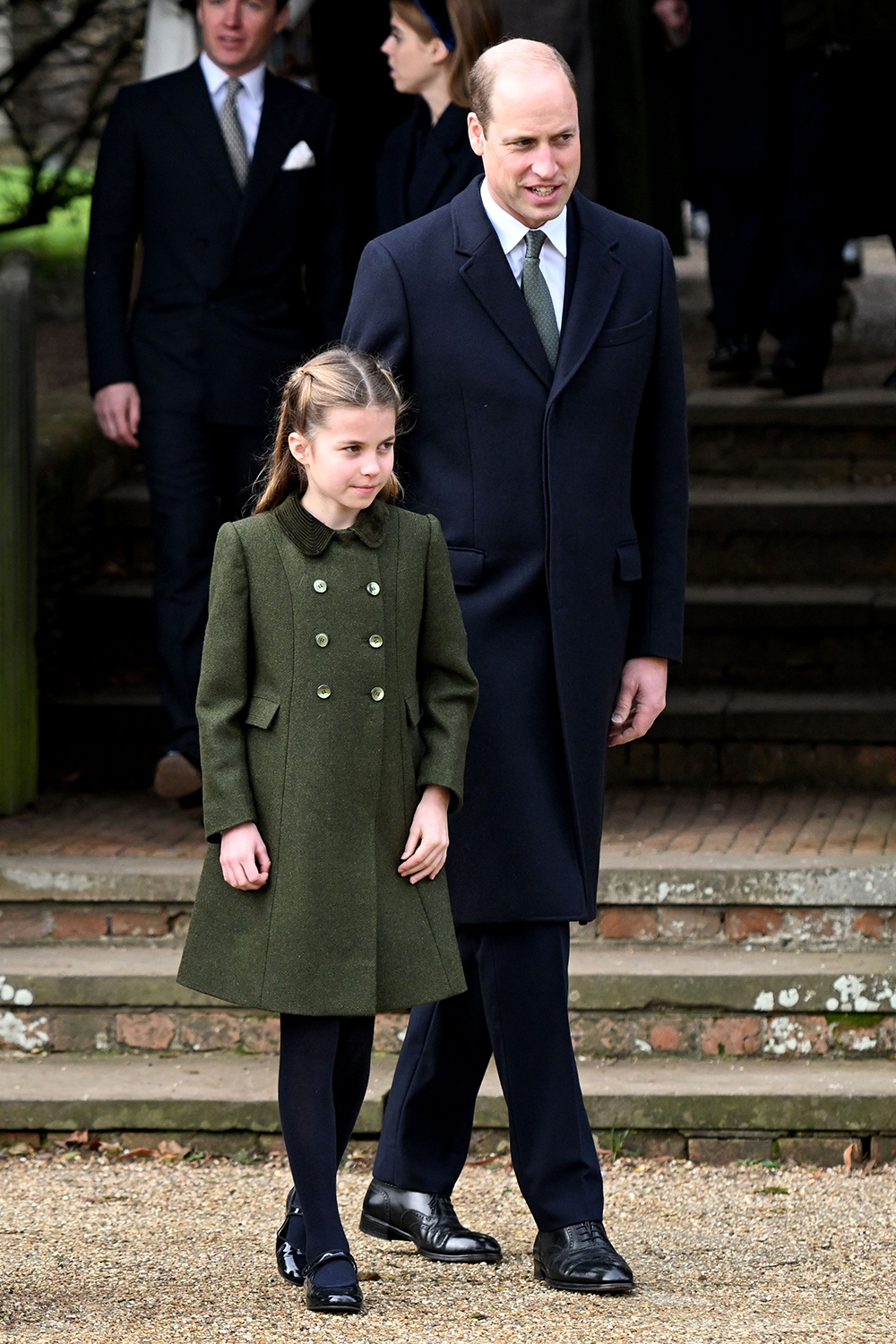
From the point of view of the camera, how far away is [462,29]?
4809 mm

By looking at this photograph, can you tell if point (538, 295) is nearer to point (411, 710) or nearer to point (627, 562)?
point (627, 562)

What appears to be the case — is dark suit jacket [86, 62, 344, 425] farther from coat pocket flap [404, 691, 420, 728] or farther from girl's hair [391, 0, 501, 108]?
coat pocket flap [404, 691, 420, 728]

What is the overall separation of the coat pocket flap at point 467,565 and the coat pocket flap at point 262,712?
1.32 feet

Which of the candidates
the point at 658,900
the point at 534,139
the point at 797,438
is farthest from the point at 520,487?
the point at 797,438

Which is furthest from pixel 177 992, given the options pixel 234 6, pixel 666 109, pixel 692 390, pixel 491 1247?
pixel 666 109

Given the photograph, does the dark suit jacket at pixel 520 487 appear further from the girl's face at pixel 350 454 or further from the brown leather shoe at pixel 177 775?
the brown leather shoe at pixel 177 775

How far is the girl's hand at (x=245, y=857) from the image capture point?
125 inches

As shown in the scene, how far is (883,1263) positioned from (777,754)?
7.65 ft

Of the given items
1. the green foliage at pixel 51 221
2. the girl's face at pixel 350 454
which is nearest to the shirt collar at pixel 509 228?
the girl's face at pixel 350 454

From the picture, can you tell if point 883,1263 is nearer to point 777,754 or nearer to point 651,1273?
point 651,1273

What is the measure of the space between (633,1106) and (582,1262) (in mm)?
1003

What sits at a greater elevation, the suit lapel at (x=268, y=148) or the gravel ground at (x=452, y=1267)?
the suit lapel at (x=268, y=148)

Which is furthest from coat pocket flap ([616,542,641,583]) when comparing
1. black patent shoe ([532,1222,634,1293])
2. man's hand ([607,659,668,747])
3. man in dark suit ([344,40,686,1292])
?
black patent shoe ([532,1222,634,1293])

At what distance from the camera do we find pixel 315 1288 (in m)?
3.21
